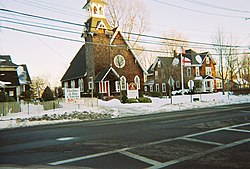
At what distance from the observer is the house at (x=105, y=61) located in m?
33.5

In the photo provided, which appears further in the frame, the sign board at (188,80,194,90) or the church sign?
the sign board at (188,80,194,90)

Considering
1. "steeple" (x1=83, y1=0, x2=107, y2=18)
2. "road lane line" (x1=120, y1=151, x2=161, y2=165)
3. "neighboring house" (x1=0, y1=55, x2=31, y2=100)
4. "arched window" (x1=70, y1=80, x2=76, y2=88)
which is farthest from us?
"arched window" (x1=70, y1=80, x2=76, y2=88)

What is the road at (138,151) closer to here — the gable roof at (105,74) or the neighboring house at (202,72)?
the gable roof at (105,74)

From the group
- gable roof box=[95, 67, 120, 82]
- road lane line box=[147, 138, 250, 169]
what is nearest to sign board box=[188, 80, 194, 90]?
gable roof box=[95, 67, 120, 82]

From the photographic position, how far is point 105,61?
34.8 meters

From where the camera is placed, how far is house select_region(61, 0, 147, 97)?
110 ft

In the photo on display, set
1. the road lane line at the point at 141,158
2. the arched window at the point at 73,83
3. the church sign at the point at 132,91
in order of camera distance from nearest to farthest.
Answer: the road lane line at the point at 141,158 < the church sign at the point at 132,91 < the arched window at the point at 73,83

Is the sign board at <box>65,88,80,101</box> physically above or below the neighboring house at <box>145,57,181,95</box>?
below

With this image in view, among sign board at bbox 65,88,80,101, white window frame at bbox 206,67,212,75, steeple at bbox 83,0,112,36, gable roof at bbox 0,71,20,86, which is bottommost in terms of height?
sign board at bbox 65,88,80,101

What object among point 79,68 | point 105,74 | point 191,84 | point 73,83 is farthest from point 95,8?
point 191,84

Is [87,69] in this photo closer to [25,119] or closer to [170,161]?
[25,119]

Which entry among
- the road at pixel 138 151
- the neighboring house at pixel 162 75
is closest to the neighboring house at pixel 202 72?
the neighboring house at pixel 162 75

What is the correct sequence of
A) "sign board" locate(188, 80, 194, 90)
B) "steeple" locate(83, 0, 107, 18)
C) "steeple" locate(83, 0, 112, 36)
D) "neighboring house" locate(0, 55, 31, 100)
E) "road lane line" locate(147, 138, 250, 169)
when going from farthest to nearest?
1. "sign board" locate(188, 80, 194, 90)
2. "steeple" locate(83, 0, 107, 18)
3. "steeple" locate(83, 0, 112, 36)
4. "neighboring house" locate(0, 55, 31, 100)
5. "road lane line" locate(147, 138, 250, 169)

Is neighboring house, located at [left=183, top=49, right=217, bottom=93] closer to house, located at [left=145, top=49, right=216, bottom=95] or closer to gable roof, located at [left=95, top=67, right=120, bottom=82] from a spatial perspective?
house, located at [left=145, top=49, right=216, bottom=95]
